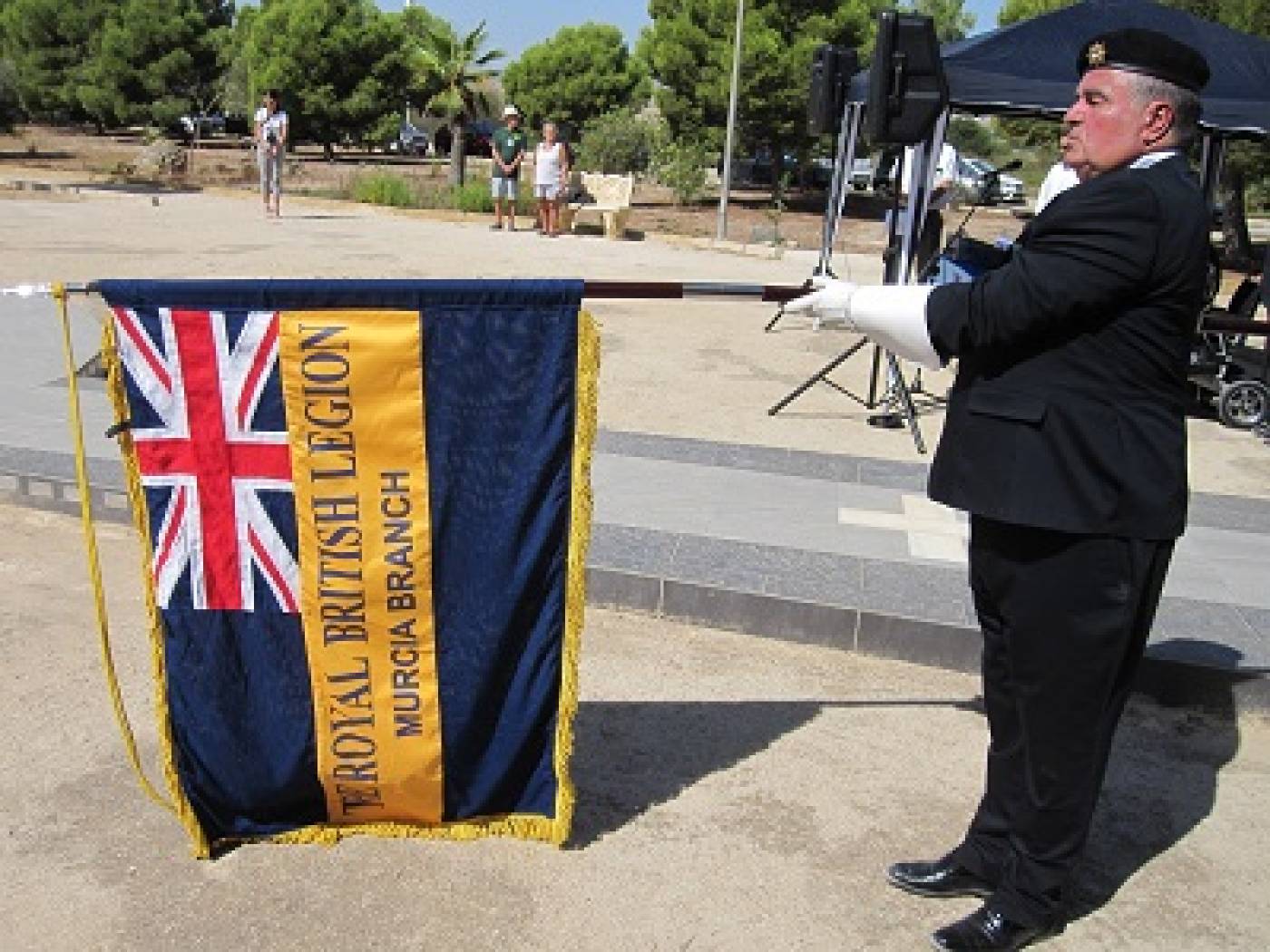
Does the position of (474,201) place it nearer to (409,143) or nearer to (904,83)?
(904,83)

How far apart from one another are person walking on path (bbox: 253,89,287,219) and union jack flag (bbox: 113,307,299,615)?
17.2 metres

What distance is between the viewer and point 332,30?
3478 cm

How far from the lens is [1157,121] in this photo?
7.96ft

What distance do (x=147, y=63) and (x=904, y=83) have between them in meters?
37.6

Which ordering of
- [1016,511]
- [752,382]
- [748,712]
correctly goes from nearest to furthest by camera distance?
[1016,511] < [748,712] < [752,382]

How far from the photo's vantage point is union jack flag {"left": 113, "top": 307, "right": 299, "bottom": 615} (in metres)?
2.72

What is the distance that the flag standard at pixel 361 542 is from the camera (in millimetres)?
2740

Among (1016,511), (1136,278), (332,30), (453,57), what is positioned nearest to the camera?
(1136,278)

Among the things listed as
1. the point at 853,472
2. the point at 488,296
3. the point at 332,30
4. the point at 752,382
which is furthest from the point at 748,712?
the point at 332,30

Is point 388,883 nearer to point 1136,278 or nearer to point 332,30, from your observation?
point 1136,278

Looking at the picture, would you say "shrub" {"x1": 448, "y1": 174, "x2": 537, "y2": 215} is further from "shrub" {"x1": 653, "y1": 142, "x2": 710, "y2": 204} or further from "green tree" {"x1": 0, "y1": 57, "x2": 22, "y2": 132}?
"green tree" {"x1": 0, "y1": 57, "x2": 22, "y2": 132}

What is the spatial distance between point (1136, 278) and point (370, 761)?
2.08 metres

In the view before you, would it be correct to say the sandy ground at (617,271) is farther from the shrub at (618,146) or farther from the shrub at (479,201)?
the shrub at (618,146)

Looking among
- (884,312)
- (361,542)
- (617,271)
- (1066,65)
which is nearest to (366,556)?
(361,542)
